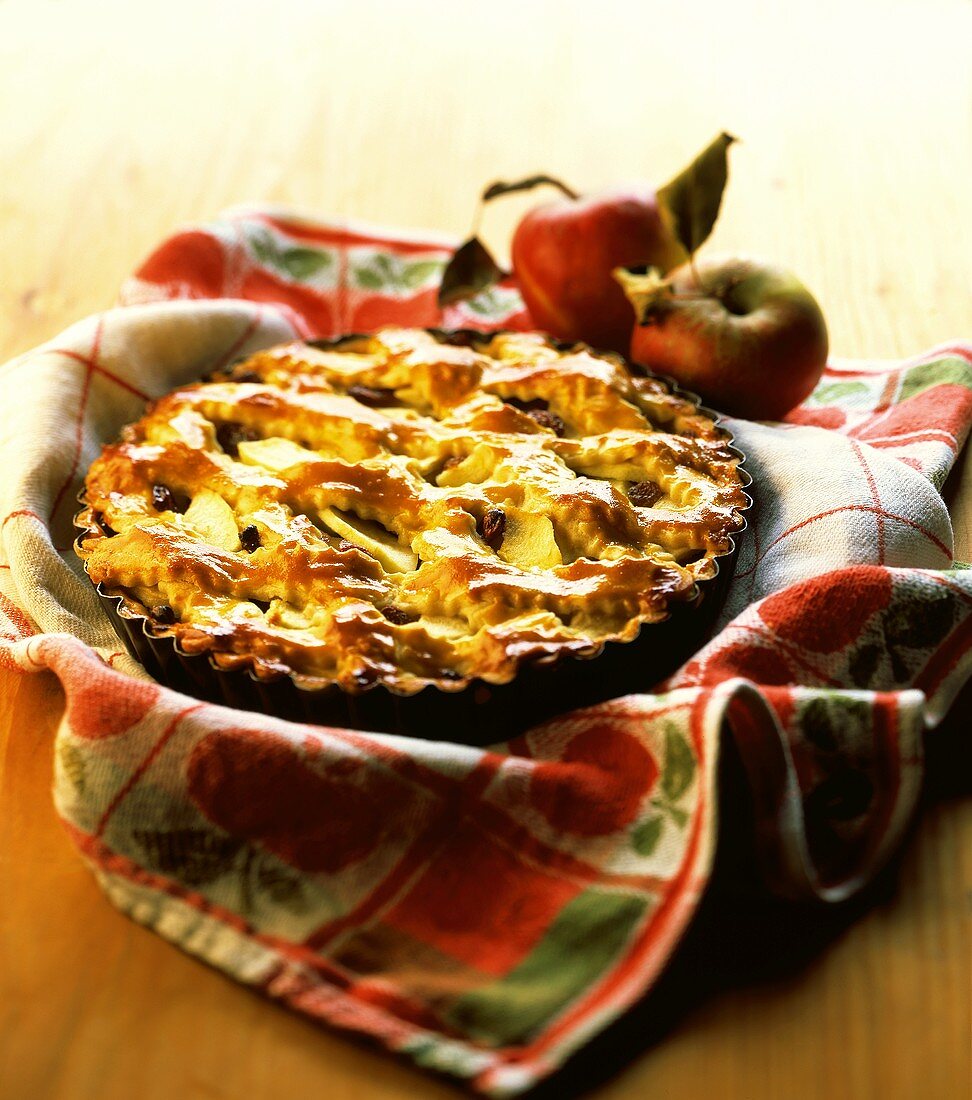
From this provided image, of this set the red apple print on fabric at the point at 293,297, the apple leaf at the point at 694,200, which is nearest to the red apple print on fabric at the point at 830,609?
the apple leaf at the point at 694,200

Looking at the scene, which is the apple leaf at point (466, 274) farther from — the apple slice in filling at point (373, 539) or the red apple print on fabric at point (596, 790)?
the red apple print on fabric at point (596, 790)

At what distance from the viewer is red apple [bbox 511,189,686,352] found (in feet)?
6.12

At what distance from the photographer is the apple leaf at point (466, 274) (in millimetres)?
1920

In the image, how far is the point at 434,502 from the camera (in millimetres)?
1424

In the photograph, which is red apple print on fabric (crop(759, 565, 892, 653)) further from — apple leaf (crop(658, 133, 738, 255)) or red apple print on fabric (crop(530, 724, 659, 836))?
apple leaf (crop(658, 133, 738, 255))

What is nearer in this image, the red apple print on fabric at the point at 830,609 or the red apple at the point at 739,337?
the red apple print on fabric at the point at 830,609

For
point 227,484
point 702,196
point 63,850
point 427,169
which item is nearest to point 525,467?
point 227,484

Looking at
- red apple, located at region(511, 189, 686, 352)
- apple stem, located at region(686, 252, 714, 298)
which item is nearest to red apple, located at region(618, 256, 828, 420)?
apple stem, located at region(686, 252, 714, 298)

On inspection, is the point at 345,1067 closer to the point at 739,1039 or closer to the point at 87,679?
the point at 739,1039

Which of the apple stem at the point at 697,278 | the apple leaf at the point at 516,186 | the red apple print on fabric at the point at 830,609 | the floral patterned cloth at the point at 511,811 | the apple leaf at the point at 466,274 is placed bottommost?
the floral patterned cloth at the point at 511,811

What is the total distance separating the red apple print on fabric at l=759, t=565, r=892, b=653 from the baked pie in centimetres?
10

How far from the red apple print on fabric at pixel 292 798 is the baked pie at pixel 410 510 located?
4.1 inches

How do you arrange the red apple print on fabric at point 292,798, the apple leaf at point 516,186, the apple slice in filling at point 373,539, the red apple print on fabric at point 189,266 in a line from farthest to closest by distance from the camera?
the red apple print on fabric at point 189,266
the apple leaf at point 516,186
the apple slice in filling at point 373,539
the red apple print on fabric at point 292,798

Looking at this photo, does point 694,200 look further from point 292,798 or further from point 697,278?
point 292,798
